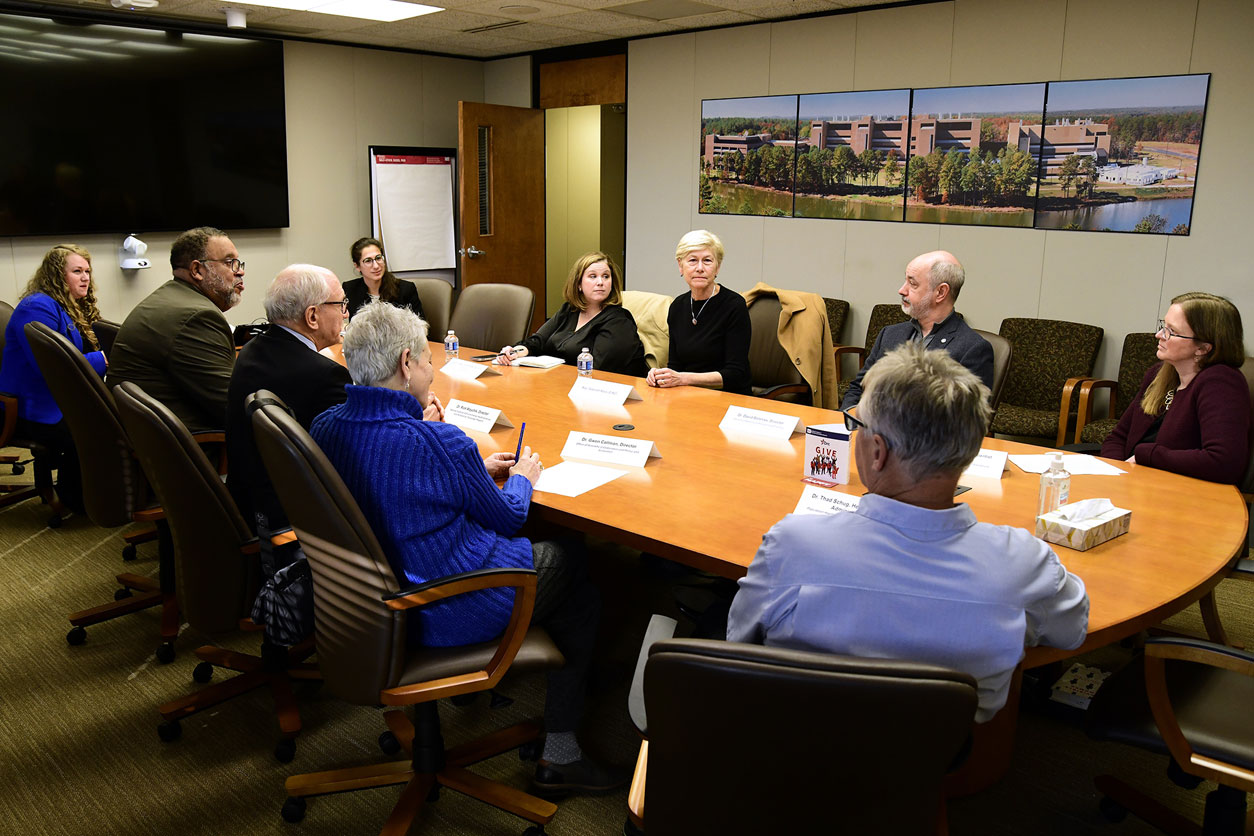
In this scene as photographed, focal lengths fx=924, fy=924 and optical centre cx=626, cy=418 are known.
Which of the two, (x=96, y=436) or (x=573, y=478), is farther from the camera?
(x=96, y=436)

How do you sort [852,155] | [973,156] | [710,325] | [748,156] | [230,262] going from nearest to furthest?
1. [230,262]
2. [710,325]
3. [973,156]
4. [852,155]
5. [748,156]

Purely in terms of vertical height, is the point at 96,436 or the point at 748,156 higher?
the point at 748,156

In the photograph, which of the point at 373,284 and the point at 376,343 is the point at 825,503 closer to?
the point at 376,343

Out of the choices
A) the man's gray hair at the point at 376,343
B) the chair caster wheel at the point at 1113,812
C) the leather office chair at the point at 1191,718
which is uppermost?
the man's gray hair at the point at 376,343

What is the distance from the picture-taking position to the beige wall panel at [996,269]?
17.9 feet

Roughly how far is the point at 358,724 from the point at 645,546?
3.90 feet

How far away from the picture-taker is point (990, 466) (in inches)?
107

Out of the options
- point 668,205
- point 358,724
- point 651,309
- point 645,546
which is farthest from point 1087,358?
point 358,724

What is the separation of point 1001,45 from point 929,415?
480 centimetres

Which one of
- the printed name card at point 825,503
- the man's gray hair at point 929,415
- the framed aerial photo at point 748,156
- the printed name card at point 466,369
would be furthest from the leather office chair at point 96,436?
the framed aerial photo at point 748,156

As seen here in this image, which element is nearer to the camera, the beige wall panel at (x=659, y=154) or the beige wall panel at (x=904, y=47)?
the beige wall panel at (x=904, y=47)

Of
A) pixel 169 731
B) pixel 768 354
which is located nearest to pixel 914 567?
pixel 169 731

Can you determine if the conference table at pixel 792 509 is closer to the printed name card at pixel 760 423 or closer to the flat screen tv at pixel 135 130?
the printed name card at pixel 760 423

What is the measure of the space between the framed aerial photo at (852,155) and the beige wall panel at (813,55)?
0.09 metres
